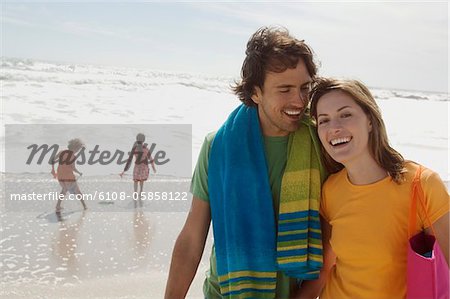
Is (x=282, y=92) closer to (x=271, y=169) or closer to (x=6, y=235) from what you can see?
(x=271, y=169)

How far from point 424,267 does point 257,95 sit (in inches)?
36.4

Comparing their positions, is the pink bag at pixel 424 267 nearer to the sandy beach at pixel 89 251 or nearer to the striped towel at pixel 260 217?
the striped towel at pixel 260 217

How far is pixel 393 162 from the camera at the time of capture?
1812mm

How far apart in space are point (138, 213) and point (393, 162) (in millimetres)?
5128

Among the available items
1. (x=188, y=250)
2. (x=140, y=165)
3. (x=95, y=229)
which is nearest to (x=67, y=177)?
(x=140, y=165)

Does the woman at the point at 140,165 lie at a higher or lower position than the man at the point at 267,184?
lower

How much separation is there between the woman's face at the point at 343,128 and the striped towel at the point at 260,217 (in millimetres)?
133

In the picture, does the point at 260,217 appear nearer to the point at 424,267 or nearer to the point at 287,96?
the point at 287,96

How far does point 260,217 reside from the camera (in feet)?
6.38

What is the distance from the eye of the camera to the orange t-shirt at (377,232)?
1709 millimetres

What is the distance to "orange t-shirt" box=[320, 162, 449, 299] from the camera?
1709 mm

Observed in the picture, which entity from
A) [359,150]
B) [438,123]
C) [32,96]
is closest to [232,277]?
[359,150]

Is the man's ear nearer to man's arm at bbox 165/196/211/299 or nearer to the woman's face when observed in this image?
the woman's face

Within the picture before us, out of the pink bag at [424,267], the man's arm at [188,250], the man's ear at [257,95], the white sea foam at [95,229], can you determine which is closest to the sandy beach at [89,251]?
the white sea foam at [95,229]
